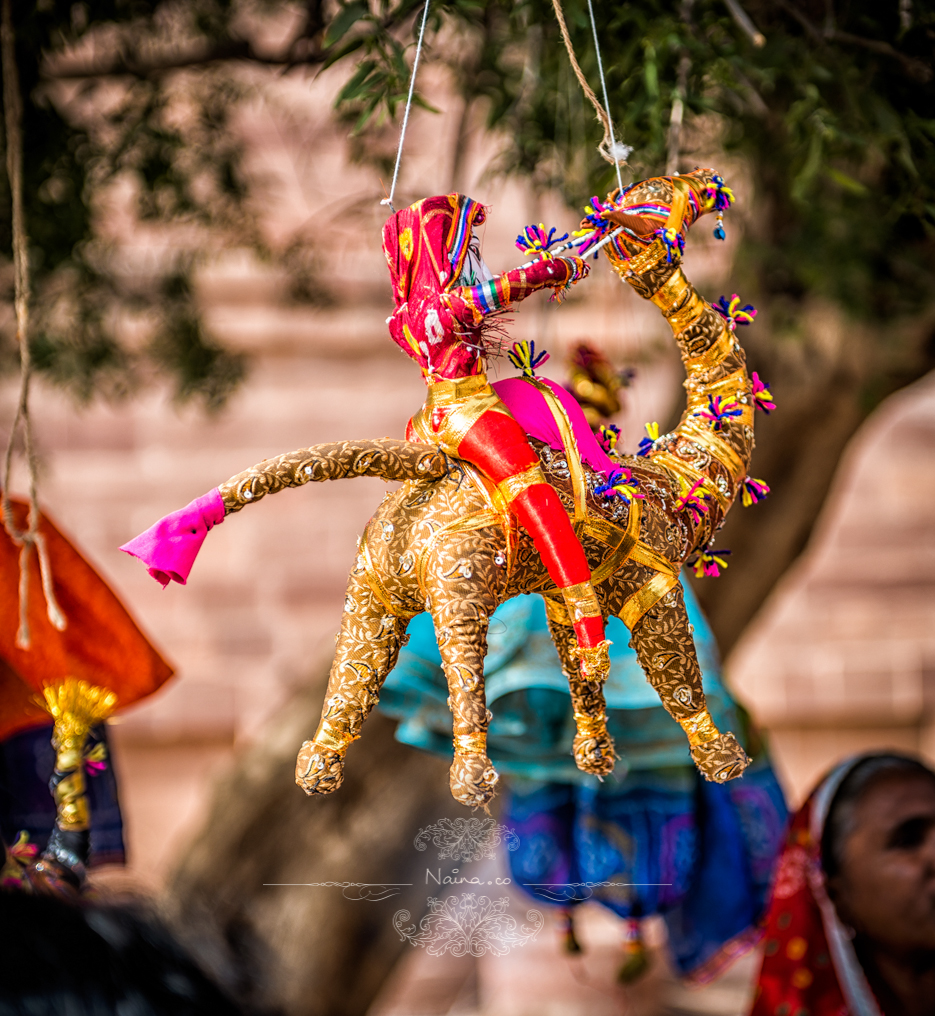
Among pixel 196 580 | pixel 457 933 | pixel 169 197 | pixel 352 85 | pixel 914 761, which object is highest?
pixel 352 85

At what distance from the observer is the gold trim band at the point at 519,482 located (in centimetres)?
81

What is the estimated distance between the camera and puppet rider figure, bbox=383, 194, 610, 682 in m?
0.81

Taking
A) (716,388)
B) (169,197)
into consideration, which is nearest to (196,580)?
(169,197)

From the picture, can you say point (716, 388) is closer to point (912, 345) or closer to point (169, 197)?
point (912, 345)

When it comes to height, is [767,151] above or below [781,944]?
above

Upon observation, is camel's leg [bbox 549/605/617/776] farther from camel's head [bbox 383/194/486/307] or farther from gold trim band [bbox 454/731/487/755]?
camel's head [bbox 383/194/486/307]

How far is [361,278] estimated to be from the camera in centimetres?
358

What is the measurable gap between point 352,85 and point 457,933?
2.95 feet

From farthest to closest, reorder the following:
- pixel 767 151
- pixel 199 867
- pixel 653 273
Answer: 1. pixel 199 867
2. pixel 767 151
3. pixel 653 273

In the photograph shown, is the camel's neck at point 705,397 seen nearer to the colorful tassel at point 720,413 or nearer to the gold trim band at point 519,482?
the colorful tassel at point 720,413

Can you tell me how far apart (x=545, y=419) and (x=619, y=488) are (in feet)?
0.27

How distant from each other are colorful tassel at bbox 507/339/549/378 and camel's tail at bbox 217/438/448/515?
0.13 metres

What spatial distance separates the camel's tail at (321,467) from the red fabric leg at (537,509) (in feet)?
0.18

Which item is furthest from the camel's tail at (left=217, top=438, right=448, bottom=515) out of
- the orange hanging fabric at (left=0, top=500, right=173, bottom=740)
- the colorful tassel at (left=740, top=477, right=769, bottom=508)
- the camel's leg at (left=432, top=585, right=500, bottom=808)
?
the orange hanging fabric at (left=0, top=500, right=173, bottom=740)
